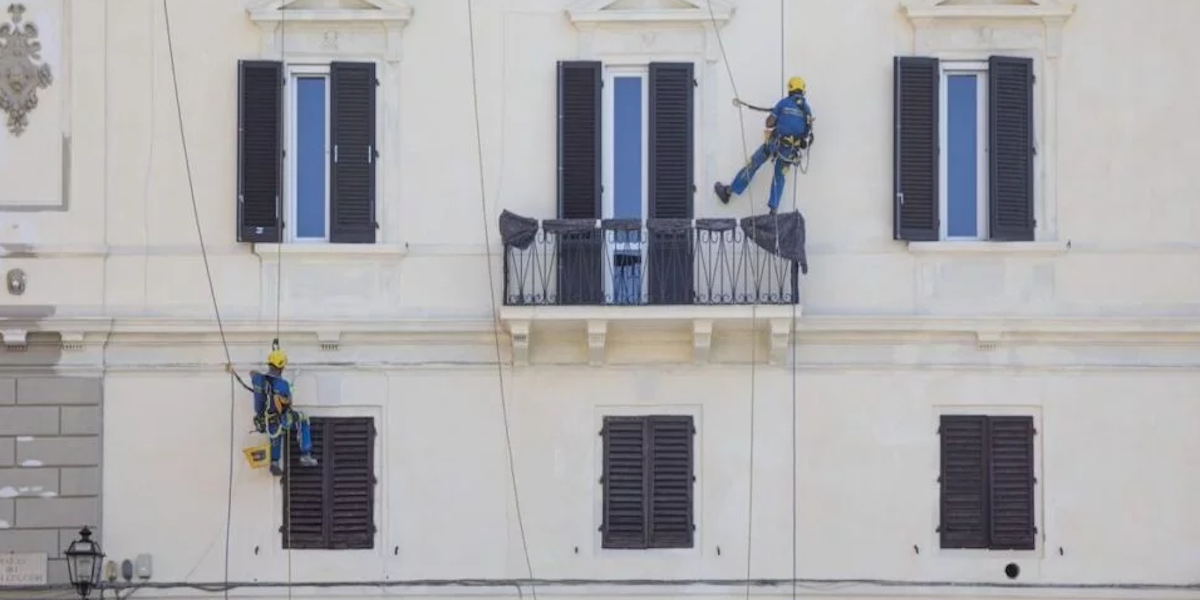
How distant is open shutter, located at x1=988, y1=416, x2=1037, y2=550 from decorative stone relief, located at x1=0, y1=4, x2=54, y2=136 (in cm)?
1057

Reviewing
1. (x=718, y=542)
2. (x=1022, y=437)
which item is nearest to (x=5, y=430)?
(x=718, y=542)

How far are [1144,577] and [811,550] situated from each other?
134 inches

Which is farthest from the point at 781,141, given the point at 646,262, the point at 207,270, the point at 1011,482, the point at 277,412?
the point at 207,270

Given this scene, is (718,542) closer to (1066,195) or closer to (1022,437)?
(1022,437)

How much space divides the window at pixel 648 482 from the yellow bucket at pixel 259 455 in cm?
345

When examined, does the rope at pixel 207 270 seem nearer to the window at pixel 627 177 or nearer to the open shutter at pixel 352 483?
the open shutter at pixel 352 483

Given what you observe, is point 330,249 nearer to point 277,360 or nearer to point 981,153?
point 277,360

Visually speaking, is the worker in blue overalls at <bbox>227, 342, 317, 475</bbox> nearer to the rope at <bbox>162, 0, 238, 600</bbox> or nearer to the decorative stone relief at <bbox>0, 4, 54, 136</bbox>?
the rope at <bbox>162, 0, 238, 600</bbox>

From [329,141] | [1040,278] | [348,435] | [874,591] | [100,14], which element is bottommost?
[874,591]

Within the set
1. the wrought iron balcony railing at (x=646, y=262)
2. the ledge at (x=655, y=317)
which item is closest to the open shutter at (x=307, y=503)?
the ledge at (x=655, y=317)

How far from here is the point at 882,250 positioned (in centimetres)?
→ 2089

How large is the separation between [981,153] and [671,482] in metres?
4.73

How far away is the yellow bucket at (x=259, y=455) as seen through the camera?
2064 centimetres

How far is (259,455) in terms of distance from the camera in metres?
20.7
